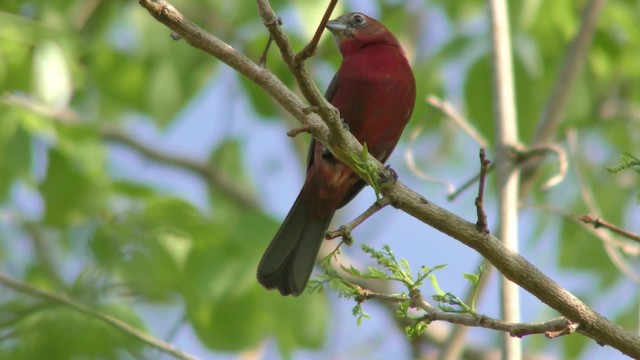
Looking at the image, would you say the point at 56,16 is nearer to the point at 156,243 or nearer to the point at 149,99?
the point at 149,99

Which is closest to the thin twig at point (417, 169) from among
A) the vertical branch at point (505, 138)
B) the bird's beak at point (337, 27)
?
the vertical branch at point (505, 138)

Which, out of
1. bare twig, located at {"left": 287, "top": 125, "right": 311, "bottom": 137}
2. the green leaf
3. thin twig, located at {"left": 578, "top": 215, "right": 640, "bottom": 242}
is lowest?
the green leaf

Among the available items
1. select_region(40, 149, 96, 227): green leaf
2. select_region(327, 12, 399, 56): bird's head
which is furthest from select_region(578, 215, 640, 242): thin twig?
select_region(40, 149, 96, 227): green leaf

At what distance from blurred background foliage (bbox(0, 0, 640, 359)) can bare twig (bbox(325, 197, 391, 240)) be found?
0.57 m

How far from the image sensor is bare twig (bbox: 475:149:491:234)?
2.32 m

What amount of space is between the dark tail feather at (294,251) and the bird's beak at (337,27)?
0.96m

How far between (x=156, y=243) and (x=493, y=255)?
193 cm

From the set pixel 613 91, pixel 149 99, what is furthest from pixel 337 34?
pixel 613 91

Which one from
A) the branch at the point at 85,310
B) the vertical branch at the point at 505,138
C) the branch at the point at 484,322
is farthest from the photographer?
the vertical branch at the point at 505,138

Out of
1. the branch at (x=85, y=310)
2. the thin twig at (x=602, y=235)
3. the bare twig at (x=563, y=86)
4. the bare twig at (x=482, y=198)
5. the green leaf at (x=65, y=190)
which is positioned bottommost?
the branch at (x=85, y=310)

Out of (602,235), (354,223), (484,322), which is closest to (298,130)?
(354,223)

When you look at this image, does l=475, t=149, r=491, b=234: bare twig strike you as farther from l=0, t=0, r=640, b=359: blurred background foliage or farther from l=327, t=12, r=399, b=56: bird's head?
l=327, t=12, r=399, b=56: bird's head

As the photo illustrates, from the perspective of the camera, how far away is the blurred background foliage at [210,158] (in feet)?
12.4

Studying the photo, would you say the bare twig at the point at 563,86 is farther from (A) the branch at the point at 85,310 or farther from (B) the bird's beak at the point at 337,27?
(A) the branch at the point at 85,310
